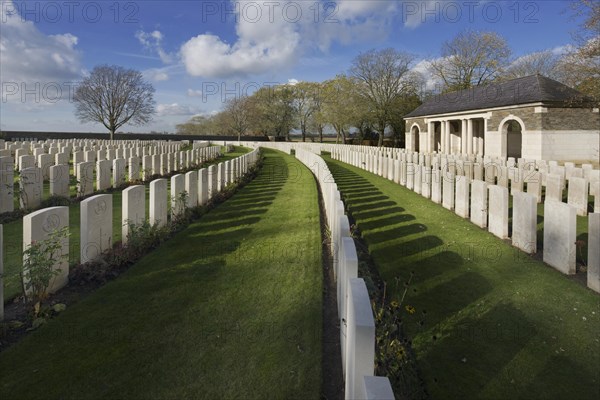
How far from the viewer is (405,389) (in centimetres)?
275

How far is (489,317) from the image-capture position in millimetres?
3900

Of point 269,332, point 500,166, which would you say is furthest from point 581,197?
point 269,332

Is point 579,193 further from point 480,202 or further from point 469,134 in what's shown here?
point 469,134

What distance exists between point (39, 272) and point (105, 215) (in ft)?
4.80

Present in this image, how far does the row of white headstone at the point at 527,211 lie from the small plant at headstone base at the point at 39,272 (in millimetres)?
5742

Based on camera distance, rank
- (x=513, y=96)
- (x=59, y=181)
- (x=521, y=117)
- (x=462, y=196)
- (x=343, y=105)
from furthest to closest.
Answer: (x=343, y=105) < (x=513, y=96) < (x=521, y=117) < (x=59, y=181) < (x=462, y=196)

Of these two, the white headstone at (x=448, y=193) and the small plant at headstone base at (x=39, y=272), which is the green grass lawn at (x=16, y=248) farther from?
the white headstone at (x=448, y=193)

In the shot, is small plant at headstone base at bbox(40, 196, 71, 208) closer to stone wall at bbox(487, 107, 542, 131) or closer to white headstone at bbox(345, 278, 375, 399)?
white headstone at bbox(345, 278, 375, 399)

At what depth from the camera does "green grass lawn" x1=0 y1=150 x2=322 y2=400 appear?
107 inches

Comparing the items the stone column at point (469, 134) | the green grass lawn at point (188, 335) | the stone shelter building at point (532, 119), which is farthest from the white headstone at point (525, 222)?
the stone column at point (469, 134)

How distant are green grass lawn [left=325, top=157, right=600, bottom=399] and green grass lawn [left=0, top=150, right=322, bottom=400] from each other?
1.01m

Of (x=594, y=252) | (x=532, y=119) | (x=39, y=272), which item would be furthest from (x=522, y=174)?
(x=532, y=119)

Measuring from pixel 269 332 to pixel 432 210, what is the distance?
6.61 meters

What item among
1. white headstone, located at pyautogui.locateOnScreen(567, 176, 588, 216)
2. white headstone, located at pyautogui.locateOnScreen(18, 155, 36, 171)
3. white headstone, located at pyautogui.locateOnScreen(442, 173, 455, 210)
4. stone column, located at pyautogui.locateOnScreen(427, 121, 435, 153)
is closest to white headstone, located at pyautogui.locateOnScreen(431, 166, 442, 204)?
white headstone, located at pyautogui.locateOnScreen(442, 173, 455, 210)
